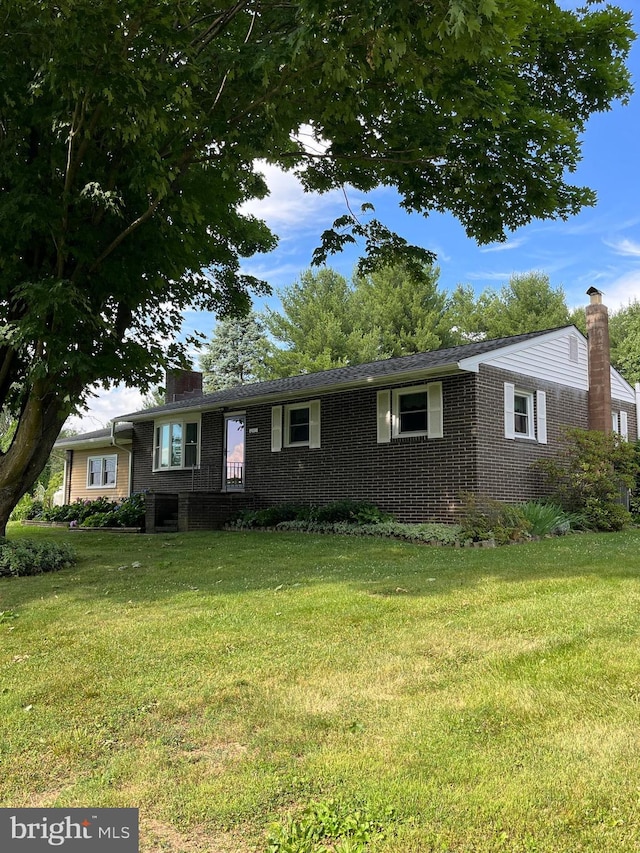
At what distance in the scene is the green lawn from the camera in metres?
2.49

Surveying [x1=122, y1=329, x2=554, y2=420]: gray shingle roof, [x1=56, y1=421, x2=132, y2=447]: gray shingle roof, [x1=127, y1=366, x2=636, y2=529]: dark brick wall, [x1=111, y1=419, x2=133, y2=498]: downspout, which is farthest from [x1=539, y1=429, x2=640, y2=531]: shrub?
[x1=56, y1=421, x2=132, y2=447]: gray shingle roof

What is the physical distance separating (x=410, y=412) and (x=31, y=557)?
7.92 m

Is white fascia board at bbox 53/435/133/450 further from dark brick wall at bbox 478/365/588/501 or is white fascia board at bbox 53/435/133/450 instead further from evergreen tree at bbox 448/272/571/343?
evergreen tree at bbox 448/272/571/343

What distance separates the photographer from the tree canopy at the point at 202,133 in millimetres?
6391

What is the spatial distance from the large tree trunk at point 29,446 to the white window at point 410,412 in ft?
22.3

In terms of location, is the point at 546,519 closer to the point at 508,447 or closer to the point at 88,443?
the point at 508,447

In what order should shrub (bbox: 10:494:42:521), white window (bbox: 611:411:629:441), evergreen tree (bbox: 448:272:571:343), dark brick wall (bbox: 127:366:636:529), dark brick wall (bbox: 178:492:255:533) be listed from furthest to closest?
evergreen tree (bbox: 448:272:571:343) → shrub (bbox: 10:494:42:521) → white window (bbox: 611:411:629:441) → dark brick wall (bbox: 178:492:255:533) → dark brick wall (bbox: 127:366:636:529)

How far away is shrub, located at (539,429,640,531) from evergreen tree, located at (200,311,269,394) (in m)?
29.1

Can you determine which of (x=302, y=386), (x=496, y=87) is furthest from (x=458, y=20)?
(x=302, y=386)

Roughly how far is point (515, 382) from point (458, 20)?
10063 mm

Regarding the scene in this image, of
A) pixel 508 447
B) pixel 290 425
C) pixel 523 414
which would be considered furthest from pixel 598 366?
pixel 290 425

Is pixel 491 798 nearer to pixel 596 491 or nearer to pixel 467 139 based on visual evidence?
pixel 467 139

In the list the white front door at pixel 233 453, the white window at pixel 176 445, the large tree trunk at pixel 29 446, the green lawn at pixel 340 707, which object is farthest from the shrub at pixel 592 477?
the white window at pixel 176 445

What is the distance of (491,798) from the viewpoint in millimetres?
2535
